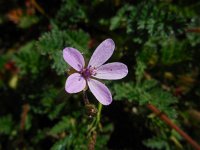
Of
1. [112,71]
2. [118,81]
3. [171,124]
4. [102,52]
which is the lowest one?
[171,124]

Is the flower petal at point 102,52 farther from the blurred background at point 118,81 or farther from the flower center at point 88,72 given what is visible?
the blurred background at point 118,81

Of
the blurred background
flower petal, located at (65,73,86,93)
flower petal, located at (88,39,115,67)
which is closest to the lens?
flower petal, located at (65,73,86,93)

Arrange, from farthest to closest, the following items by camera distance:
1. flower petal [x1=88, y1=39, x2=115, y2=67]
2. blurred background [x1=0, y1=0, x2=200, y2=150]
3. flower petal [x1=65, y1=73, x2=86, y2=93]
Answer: blurred background [x1=0, y1=0, x2=200, y2=150] < flower petal [x1=88, y1=39, x2=115, y2=67] < flower petal [x1=65, y1=73, x2=86, y2=93]

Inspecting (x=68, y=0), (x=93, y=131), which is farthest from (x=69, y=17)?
(x=93, y=131)

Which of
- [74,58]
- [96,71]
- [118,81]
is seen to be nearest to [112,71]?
[96,71]

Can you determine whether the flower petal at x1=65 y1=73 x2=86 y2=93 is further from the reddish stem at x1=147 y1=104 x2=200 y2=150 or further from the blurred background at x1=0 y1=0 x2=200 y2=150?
the reddish stem at x1=147 y1=104 x2=200 y2=150

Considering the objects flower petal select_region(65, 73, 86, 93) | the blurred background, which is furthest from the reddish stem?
flower petal select_region(65, 73, 86, 93)

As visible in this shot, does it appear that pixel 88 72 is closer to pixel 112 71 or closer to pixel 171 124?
pixel 112 71

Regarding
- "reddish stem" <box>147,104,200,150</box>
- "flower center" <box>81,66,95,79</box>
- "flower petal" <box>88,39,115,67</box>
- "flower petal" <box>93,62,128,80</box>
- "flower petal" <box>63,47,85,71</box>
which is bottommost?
"reddish stem" <box>147,104,200,150</box>

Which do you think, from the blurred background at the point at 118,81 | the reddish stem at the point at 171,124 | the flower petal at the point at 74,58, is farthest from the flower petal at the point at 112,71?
the reddish stem at the point at 171,124
